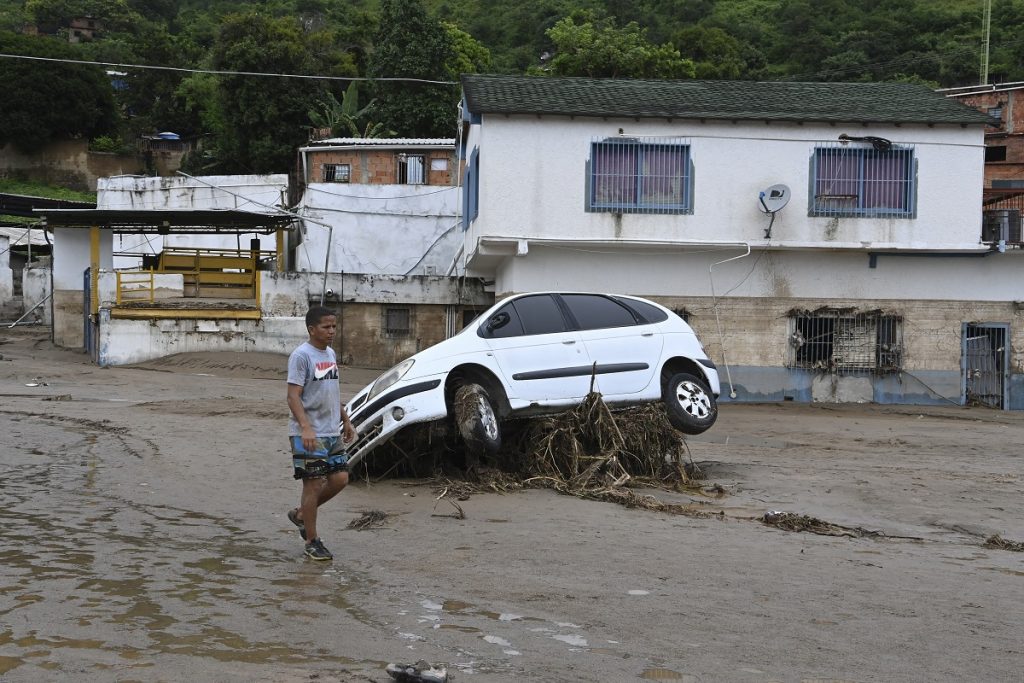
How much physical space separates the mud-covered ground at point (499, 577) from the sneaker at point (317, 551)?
5.5 inches

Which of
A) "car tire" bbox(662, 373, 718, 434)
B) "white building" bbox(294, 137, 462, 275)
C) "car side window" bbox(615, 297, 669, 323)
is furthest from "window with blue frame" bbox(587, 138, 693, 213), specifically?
"white building" bbox(294, 137, 462, 275)

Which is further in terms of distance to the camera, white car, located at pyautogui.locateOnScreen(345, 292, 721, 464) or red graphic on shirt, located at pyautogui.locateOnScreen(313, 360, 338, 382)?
white car, located at pyautogui.locateOnScreen(345, 292, 721, 464)

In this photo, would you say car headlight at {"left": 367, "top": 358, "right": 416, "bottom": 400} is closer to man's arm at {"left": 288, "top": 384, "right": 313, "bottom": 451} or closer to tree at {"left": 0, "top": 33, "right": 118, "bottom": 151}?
man's arm at {"left": 288, "top": 384, "right": 313, "bottom": 451}

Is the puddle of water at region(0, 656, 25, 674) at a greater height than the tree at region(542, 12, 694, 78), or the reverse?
the tree at region(542, 12, 694, 78)

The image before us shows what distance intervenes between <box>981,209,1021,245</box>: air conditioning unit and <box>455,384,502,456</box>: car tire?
16054 mm

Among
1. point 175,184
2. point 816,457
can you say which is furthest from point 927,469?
point 175,184

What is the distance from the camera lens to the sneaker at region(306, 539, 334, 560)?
757 centimetres

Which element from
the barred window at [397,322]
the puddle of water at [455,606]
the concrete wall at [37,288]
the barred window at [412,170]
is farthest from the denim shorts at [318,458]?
the concrete wall at [37,288]

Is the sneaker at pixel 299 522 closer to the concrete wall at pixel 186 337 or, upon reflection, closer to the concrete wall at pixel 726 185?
the concrete wall at pixel 726 185

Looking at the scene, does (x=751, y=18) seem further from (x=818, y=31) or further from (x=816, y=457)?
(x=816, y=457)

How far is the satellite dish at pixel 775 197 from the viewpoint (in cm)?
2214

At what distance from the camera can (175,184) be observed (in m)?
40.6

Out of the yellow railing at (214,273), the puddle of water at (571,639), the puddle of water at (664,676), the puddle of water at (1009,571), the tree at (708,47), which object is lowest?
the puddle of water at (1009,571)

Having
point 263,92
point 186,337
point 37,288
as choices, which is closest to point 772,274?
point 186,337
